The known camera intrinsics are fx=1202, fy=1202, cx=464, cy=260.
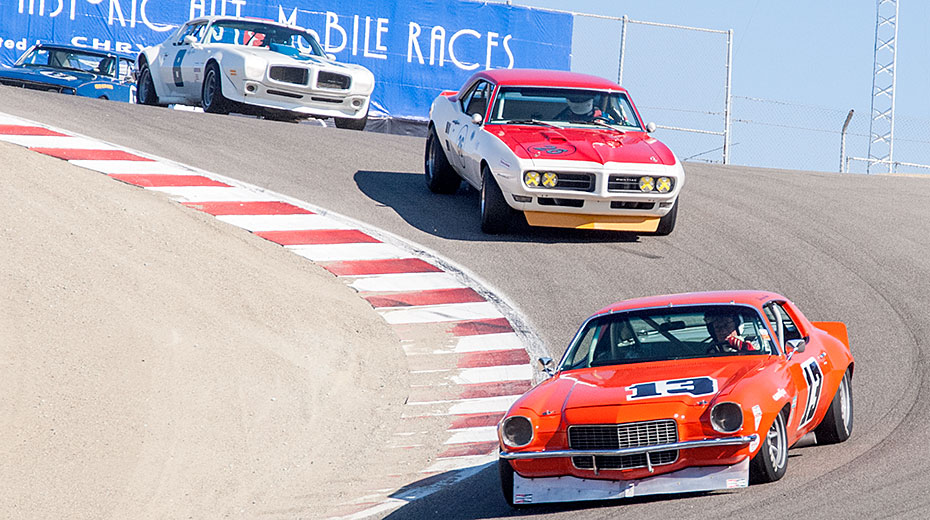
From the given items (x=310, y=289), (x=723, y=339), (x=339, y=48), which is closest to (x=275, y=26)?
(x=339, y=48)

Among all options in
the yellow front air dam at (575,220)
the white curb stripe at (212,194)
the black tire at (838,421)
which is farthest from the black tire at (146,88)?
the black tire at (838,421)

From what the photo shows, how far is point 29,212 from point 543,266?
4810 mm

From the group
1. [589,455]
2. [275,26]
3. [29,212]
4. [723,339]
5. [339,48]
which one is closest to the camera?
[589,455]

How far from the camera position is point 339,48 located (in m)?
22.7

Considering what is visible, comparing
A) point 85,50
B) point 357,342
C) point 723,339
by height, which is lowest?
point 357,342

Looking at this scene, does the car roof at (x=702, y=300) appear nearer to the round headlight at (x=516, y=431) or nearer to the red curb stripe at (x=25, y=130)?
the round headlight at (x=516, y=431)

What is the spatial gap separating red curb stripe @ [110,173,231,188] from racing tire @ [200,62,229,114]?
3.44 meters

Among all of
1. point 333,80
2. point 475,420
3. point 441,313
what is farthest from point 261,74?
point 475,420

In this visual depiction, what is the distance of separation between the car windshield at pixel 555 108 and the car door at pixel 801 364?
5.65 meters

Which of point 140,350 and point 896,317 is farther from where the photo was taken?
A: point 896,317

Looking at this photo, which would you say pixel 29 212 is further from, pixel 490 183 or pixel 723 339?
pixel 723 339

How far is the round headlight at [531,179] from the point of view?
11.8 m

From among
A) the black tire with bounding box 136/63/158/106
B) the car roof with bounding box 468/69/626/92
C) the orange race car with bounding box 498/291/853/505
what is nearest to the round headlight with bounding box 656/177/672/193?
the car roof with bounding box 468/69/626/92

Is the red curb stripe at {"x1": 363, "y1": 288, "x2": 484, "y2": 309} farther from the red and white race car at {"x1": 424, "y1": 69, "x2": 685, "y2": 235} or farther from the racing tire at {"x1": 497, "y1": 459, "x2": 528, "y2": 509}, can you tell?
the racing tire at {"x1": 497, "y1": 459, "x2": 528, "y2": 509}
